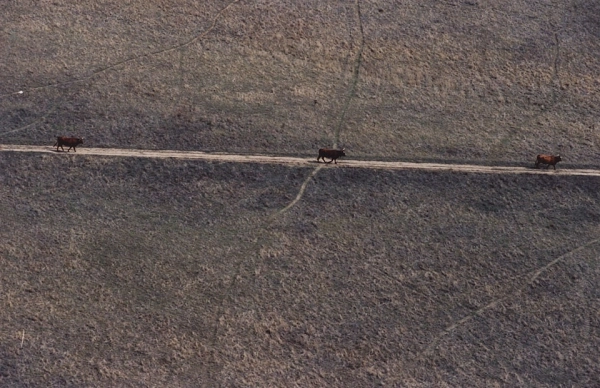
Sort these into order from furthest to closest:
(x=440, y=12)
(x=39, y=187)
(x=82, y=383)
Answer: (x=440, y=12), (x=39, y=187), (x=82, y=383)

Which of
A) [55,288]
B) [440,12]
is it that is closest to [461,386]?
[55,288]

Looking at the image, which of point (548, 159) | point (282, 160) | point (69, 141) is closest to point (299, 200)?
point (282, 160)

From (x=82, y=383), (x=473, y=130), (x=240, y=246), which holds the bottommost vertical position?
(x=82, y=383)

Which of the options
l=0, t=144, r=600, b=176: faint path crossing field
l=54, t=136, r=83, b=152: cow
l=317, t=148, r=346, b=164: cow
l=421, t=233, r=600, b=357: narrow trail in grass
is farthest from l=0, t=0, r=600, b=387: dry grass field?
l=317, t=148, r=346, b=164: cow

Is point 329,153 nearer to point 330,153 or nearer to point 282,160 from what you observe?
point 330,153

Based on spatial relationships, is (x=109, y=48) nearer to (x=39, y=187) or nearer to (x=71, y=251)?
(x=39, y=187)

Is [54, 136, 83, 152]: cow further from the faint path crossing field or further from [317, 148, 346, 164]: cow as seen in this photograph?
[317, 148, 346, 164]: cow
